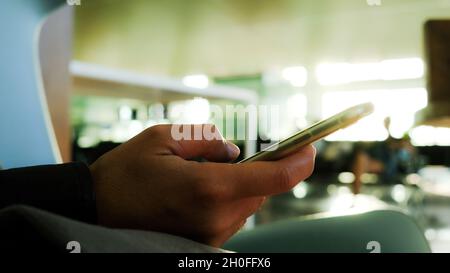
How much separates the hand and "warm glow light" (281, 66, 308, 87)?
22.1ft

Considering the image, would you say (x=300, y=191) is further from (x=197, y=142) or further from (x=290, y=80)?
(x=197, y=142)

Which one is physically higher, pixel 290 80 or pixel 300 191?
pixel 290 80

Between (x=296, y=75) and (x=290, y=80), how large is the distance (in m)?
0.47

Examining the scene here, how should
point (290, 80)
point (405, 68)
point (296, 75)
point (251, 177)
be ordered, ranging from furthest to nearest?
point (290, 80), point (296, 75), point (405, 68), point (251, 177)

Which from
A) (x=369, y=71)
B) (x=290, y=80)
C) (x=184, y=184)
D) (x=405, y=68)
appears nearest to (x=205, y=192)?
(x=184, y=184)

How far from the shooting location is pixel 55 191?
25cm

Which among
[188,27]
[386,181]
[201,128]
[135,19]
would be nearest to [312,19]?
[188,27]

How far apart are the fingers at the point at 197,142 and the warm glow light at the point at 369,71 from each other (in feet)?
20.4

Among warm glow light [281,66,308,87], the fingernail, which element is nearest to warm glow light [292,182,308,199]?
warm glow light [281,66,308,87]

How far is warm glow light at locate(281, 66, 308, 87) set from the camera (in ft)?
22.6

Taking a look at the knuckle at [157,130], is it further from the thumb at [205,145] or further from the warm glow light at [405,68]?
the warm glow light at [405,68]

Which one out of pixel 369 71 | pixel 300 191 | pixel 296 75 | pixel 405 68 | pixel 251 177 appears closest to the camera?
pixel 251 177

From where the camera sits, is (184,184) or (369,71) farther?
(369,71)

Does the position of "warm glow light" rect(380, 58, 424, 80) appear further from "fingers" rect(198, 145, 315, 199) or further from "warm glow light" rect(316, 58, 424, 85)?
"fingers" rect(198, 145, 315, 199)
